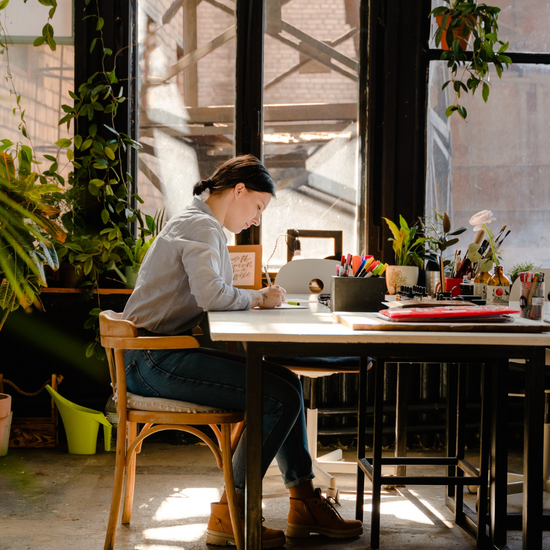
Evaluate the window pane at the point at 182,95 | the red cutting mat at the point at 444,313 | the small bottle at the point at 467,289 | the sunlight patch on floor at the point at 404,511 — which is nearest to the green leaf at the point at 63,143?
the window pane at the point at 182,95

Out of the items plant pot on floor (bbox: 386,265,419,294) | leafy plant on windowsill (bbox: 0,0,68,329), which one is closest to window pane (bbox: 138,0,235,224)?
leafy plant on windowsill (bbox: 0,0,68,329)

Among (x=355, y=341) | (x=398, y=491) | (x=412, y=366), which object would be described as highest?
(x=355, y=341)

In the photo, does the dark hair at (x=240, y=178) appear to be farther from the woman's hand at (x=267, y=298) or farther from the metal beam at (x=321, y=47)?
the metal beam at (x=321, y=47)

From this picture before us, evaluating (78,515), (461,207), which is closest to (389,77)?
(461,207)

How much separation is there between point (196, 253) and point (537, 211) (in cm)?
262

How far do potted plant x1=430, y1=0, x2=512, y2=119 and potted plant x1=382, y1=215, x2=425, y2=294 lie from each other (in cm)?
69

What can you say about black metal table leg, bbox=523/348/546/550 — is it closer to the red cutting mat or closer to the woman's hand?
the red cutting mat

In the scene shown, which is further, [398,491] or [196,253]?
[398,491]

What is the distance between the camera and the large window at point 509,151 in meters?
3.60

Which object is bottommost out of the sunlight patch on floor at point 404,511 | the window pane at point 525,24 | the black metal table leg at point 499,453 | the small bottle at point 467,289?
the sunlight patch on floor at point 404,511

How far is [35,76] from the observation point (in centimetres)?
344

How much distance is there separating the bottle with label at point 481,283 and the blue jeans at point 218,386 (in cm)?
86

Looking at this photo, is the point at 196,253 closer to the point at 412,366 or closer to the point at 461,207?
the point at 412,366

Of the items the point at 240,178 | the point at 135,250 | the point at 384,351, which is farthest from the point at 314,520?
the point at 135,250
